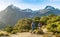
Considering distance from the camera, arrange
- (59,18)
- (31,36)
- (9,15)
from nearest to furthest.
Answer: (31,36), (59,18), (9,15)

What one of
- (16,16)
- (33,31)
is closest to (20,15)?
(16,16)

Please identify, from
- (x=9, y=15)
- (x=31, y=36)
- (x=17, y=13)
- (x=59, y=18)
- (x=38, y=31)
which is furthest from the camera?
(x=17, y=13)

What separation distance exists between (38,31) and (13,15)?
164 m

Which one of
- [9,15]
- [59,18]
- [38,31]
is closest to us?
[38,31]

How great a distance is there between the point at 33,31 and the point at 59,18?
12353mm

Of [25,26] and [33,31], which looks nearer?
[33,31]

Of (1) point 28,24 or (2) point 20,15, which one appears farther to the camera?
(2) point 20,15

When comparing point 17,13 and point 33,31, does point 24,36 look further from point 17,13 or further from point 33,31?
point 17,13

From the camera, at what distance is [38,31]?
30.1m

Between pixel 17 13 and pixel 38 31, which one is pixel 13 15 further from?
pixel 38 31

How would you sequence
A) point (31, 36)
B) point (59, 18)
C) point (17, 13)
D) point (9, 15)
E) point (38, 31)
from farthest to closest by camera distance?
1. point (17, 13)
2. point (9, 15)
3. point (59, 18)
4. point (38, 31)
5. point (31, 36)

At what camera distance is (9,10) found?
637 feet

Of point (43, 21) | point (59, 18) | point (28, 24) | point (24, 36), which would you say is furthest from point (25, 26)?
point (24, 36)

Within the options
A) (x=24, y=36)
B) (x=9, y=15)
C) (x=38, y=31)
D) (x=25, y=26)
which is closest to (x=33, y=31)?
(x=38, y=31)
